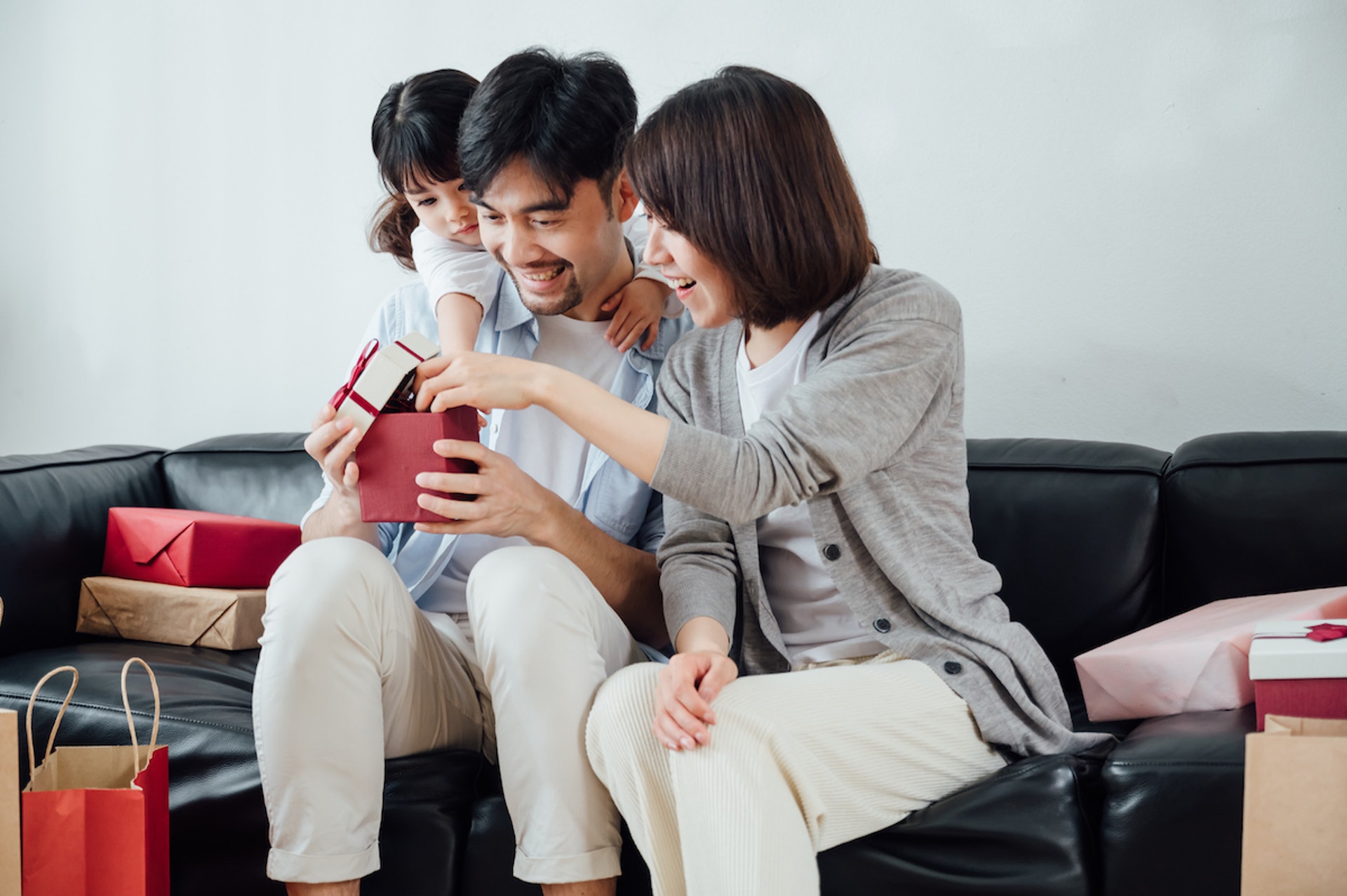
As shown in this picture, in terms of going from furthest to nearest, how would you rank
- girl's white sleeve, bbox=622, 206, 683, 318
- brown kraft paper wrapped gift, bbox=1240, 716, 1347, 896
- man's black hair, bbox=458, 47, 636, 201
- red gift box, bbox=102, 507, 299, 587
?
1. red gift box, bbox=102, 507, 299, 587
2. girl's white sleeve, bbox=622, 206, 683, 318
3. man's black hair, bbox=458, 47, 636, 201
4. brown kraft paper wrapped gift, bbox=1240, 716, 1347, 896

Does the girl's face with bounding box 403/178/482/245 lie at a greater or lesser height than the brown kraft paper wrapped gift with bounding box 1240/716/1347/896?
greater

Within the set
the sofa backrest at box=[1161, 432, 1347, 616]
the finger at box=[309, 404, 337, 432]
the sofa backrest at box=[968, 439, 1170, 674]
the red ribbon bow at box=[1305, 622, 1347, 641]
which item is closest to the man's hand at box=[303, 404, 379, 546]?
the finger at box=[309, 404, 337, 432]

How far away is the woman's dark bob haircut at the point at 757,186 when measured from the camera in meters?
1.20

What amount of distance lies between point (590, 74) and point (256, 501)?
3.63 feet

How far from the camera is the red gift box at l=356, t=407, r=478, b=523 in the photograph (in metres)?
1.21

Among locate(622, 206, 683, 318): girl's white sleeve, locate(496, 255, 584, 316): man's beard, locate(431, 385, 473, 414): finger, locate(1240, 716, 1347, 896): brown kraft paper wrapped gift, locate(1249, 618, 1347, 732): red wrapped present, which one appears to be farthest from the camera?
locate(622, 206, 683, 318): girl's white sleeve

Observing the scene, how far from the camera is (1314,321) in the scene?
1.71 m

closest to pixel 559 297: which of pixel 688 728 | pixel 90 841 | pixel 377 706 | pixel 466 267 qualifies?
pixel 466 267

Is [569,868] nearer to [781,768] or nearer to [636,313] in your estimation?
[781,768]

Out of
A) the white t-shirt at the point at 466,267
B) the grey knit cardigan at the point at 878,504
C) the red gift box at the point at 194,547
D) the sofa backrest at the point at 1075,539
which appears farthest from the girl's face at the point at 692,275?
the red gift box at the point at 194,547

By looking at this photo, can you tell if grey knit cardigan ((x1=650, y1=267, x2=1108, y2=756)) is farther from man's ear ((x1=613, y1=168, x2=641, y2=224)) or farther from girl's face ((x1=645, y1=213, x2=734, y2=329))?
man's ear ((x1=613, y1=168, x2=641, y2=224))

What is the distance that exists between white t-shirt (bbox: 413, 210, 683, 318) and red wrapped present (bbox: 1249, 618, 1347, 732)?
0.89m

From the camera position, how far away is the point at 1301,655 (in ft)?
3.21

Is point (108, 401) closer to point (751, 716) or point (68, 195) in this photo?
point (68, 195)
